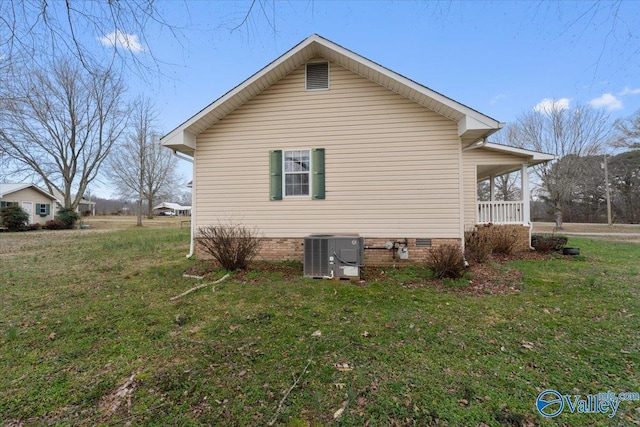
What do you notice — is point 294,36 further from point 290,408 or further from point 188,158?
point 188,158

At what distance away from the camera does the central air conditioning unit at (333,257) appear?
5730 mm

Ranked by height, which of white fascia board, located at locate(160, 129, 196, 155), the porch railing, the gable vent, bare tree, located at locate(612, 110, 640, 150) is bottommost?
the porch railing

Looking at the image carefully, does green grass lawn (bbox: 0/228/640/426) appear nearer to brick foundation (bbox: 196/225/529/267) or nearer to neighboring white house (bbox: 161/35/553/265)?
brick foundation (bbox: 196/225/529/267)

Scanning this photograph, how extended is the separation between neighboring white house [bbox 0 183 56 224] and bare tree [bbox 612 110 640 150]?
1949 inches

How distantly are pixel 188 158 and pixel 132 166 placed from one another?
30429 millimetres

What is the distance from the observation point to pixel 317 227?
7.16 m

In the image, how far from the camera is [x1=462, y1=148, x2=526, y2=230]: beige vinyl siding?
30.1ft

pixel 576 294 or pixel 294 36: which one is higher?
pixel 294 36

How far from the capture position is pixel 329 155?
709cm

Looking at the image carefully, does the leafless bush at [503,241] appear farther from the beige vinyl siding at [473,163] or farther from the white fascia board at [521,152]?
the white fascia board at [521,152]

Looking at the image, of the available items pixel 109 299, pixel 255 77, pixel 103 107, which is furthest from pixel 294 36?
pixel 103 107

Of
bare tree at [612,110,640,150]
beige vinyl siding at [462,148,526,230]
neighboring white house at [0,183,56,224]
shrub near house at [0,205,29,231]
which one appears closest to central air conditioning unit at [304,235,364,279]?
beige vinyl siding at [462,148,526,230]

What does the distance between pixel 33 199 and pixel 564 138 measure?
4280 cm

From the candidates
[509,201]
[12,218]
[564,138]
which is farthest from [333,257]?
[12,218]
